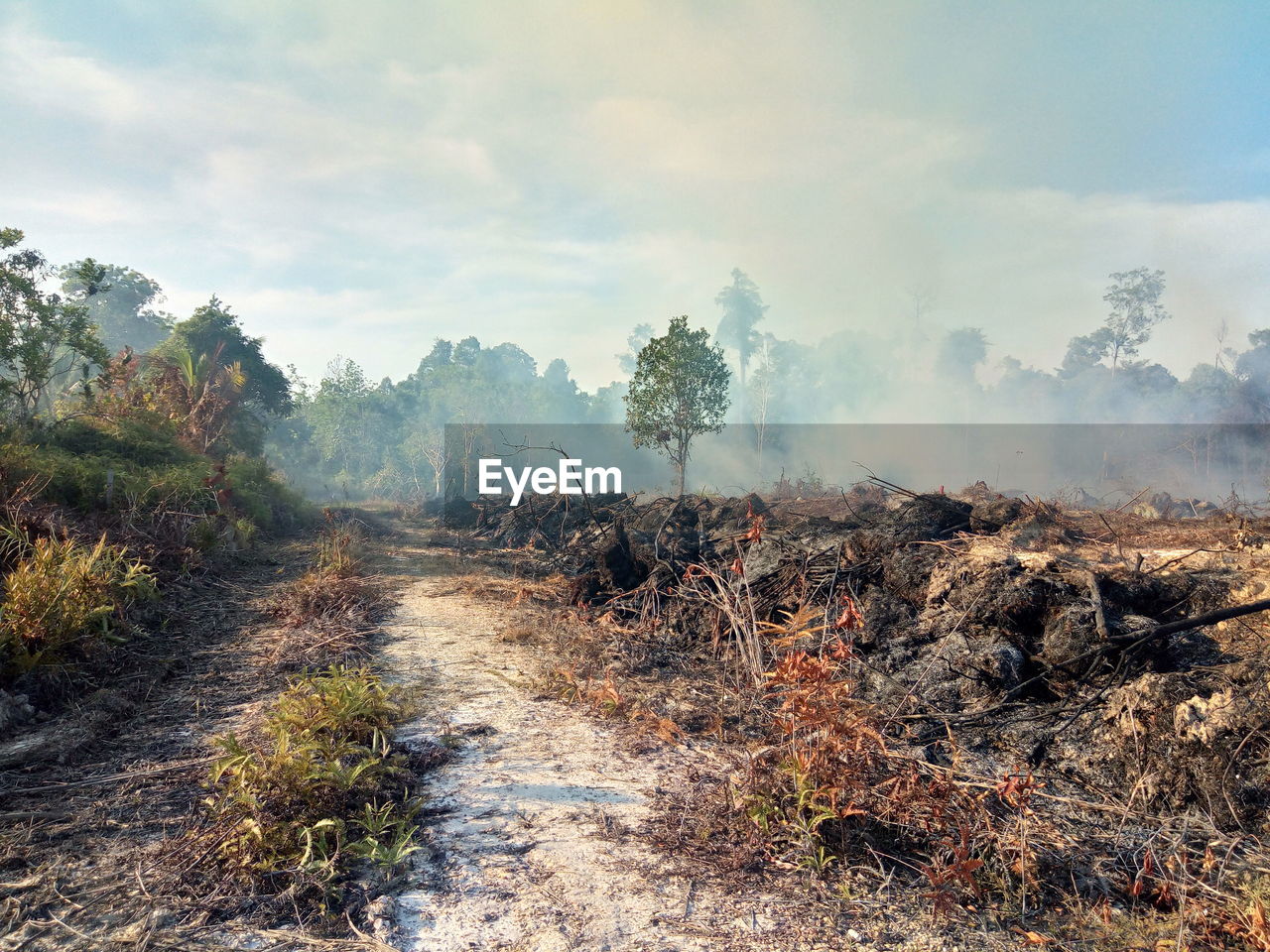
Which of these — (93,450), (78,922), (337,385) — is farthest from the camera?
(337,385)

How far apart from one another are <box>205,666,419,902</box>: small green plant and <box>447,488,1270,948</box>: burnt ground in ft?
4.40

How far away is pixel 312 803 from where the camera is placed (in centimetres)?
298

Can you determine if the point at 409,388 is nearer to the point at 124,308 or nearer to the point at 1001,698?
the point at 124,308

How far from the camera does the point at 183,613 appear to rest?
21.5ft

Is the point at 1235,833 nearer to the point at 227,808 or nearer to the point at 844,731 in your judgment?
the point at 844,731

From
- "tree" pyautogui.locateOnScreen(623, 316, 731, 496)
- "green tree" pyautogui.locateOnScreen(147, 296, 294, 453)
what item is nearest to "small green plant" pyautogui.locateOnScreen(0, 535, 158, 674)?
"tree" pyautogui.locateOnScreen(623, 316, 731, 496)

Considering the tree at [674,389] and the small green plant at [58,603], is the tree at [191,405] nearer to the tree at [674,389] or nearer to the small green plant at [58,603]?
the small green plant at [58,603]

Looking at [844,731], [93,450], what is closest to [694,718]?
[844,731]

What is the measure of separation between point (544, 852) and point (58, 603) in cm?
426

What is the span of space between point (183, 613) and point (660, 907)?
609 centimetres

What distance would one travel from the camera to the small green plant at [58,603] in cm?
446

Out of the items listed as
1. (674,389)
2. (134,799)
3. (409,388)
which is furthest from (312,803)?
(409,388)

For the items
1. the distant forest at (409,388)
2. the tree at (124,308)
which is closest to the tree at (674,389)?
the distant forest at (409,388)

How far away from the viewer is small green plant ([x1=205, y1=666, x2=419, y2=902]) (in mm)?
2674
